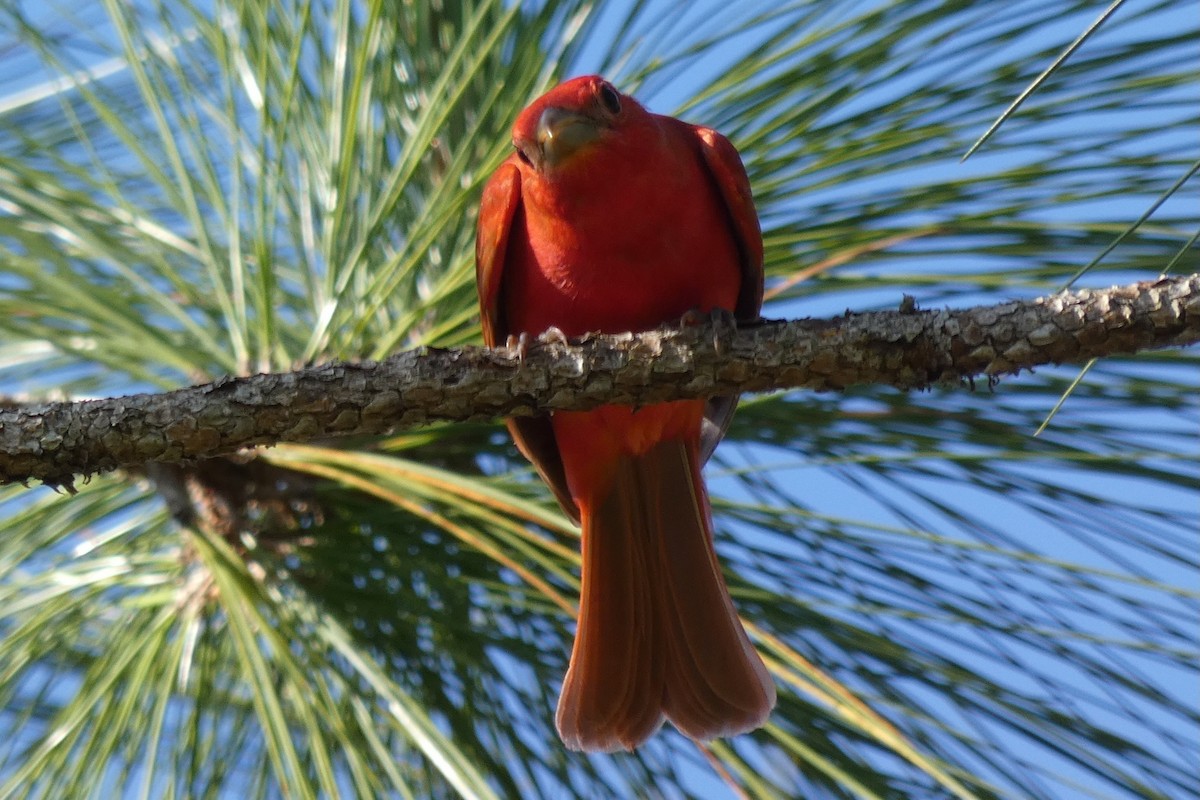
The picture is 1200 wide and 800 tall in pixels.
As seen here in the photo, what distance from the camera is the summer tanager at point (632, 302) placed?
2.24 meters

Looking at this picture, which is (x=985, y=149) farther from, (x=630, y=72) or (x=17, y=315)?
(x=17, y=315)

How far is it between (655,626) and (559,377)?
75cm

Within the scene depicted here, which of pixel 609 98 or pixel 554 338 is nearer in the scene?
pixel 554 338

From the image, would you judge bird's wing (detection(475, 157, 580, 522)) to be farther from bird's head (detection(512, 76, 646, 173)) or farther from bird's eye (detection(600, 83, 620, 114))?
bird's eye (detection(600, 83, 620, 114))

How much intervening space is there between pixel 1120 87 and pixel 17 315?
2.01 m

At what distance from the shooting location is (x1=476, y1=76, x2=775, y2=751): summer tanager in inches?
88.1

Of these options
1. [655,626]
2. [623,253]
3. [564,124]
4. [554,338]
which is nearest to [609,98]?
[564,124]

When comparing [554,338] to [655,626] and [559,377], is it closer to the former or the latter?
[559,377]

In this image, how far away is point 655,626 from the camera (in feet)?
7.80

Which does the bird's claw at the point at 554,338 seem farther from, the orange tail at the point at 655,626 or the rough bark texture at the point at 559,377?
the orange tail at the point at 655,626

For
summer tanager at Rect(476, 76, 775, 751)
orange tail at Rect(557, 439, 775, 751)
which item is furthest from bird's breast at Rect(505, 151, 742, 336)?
orange tail at Rect(557, 439, 775, 751)

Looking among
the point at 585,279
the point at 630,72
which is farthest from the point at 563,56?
the point at 585,279

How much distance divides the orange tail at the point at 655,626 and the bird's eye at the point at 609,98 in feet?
2.01

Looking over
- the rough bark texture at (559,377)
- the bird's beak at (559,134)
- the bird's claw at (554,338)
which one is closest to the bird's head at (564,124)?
the bird's beak at (559,134)
